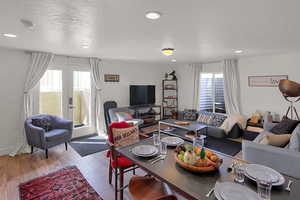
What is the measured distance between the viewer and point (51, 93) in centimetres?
427

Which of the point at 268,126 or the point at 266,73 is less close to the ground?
the point at 266,73

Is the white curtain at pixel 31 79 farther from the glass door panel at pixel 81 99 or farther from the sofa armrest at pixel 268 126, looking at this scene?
the sofa armrest at pixel 268 126

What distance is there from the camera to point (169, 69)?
7.01 m

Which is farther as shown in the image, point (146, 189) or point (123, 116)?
point (123, 116)

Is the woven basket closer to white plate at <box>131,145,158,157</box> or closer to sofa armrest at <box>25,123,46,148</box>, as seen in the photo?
white plate at <box>131,145,158,157</box>

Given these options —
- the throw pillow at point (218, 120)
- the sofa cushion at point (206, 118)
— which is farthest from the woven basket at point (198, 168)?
the sofa cushion at point (206, 118)

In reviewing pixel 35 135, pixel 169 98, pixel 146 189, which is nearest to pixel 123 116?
pixel 35 135

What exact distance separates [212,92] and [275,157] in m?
3.98

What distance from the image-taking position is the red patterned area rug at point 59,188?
2.29 metres

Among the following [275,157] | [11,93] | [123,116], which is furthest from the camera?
[123,116]

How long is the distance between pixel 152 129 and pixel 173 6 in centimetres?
445

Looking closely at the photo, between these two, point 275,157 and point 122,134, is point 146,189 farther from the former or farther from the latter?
point 275,157

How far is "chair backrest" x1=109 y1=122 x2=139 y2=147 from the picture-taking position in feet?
7.87

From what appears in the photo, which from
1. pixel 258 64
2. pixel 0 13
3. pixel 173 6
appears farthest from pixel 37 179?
pixel 258 64
